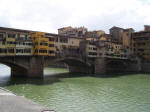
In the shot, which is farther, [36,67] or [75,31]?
[75,31]

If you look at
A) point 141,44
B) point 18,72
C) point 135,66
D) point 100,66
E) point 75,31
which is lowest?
point 18,72

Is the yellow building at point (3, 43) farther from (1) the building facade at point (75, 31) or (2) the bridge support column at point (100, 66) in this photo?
(1) the building facade at point (75, 31)

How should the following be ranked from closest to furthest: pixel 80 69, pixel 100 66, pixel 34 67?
1. pixel 34 67
2. pixel 100 66
3. pixel 80 69

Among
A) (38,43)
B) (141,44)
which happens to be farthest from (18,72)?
(141,44)

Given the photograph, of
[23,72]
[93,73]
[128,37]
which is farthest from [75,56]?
[128,37]

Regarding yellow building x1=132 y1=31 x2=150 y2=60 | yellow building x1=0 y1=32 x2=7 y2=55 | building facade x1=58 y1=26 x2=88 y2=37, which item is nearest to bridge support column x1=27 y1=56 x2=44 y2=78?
yellow building x1=0 y1=32 x2=7 y2=55

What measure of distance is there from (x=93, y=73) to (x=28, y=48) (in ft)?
90.9

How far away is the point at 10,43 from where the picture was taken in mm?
44531

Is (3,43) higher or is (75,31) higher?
(75,31)

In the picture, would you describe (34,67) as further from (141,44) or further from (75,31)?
(75,31)

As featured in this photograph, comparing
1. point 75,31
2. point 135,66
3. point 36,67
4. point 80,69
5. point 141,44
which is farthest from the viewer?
point 75,31

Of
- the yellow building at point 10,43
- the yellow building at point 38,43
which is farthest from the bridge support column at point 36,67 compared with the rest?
the yellow building at point 10,43

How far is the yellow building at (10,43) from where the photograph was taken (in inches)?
1734

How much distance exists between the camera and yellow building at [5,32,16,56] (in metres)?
44.0
